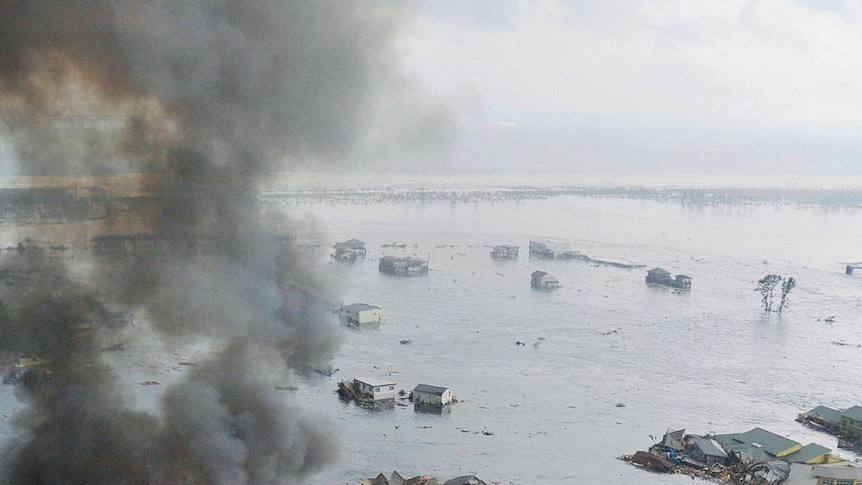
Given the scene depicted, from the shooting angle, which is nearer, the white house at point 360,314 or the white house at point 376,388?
the white house at point 376,388

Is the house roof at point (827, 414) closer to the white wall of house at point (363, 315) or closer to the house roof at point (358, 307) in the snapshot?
the white wall of house at point (363, 315)

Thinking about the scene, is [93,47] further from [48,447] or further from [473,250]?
[473,250]

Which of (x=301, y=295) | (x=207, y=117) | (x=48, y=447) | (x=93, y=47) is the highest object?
(x=93, y=47)

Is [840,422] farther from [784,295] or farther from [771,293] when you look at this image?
[771,293]

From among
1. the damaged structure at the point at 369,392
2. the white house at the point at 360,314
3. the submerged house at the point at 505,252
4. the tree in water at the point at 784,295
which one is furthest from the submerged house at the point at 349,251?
the damaged structure at the point at 369,392

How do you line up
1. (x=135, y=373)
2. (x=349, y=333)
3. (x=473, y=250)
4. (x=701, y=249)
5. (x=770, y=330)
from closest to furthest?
1. (x=135, y=373)
2. (x=349, y=333)
3. (x=770, y=330)
4. (x=473, y=250)
5. (x=701, y=249)

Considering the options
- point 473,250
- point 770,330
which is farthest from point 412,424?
point 473,250
